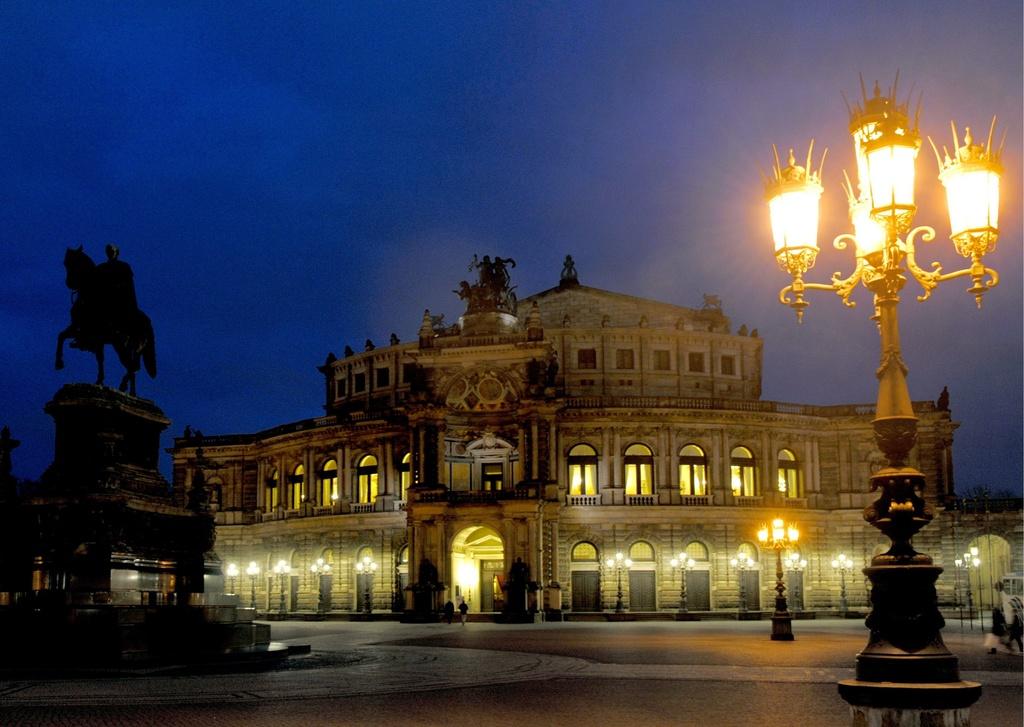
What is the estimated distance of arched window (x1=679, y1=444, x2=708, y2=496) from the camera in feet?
224

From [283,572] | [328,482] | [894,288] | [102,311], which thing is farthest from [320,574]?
[894,288]

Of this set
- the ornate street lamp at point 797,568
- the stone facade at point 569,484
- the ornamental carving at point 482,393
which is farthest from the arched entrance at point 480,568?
the ornate street lamp at point 797,568

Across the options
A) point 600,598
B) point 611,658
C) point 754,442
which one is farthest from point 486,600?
point 611,658

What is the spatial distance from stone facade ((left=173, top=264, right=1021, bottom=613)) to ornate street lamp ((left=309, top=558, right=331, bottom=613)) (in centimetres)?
19

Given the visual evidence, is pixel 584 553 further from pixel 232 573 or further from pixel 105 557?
pixel 105 557

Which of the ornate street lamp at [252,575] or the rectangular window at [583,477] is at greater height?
the rectangular window at [583,477]

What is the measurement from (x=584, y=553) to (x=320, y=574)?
17725mm

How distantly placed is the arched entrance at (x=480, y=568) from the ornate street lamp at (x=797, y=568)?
17.7 metres

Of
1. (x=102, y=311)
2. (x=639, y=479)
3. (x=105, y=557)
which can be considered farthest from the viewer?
(x=639, y=479)

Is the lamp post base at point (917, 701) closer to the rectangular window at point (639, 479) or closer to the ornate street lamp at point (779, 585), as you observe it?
the ornate street lamp at point (779, 585)

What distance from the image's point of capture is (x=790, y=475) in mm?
70625

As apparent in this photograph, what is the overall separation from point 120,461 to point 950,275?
733 inches

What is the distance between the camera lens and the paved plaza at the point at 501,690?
16.6 m

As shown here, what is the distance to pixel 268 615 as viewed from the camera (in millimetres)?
Result: 71500
